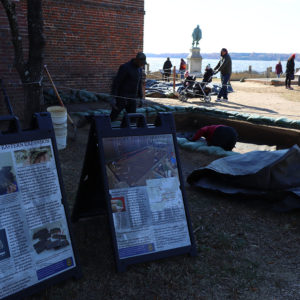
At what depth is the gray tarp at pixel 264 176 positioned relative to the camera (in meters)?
3.93

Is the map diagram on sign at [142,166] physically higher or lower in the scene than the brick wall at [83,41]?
lower

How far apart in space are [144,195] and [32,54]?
439 cm

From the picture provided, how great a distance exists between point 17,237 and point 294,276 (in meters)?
2.27

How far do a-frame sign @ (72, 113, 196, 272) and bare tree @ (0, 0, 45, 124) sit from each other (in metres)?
3.75

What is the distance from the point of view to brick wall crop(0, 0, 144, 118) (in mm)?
8805

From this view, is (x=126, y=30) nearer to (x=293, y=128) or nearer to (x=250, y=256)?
(x=293, y=128)

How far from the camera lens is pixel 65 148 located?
6355 mm

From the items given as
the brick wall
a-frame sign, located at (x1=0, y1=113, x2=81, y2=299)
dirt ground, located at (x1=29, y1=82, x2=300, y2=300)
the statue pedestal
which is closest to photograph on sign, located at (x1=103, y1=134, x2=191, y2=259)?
dirt ground, located at (x1=29, y1=82, x2=300, y2=300)

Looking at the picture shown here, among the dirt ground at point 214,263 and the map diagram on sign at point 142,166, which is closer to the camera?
the dirt ground at point 214,263

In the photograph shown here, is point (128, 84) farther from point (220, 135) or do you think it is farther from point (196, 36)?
point (196, 36)

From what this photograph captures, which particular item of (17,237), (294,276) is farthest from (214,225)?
(17,237)

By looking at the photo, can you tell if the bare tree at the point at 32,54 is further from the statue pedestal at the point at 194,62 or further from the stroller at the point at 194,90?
the statue pedestal at the point at 194,62

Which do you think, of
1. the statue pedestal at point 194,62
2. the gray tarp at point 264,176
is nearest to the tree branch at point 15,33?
the gray tarp at point 264,176

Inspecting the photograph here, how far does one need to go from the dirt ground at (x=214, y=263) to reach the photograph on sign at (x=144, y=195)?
9.1 inches
